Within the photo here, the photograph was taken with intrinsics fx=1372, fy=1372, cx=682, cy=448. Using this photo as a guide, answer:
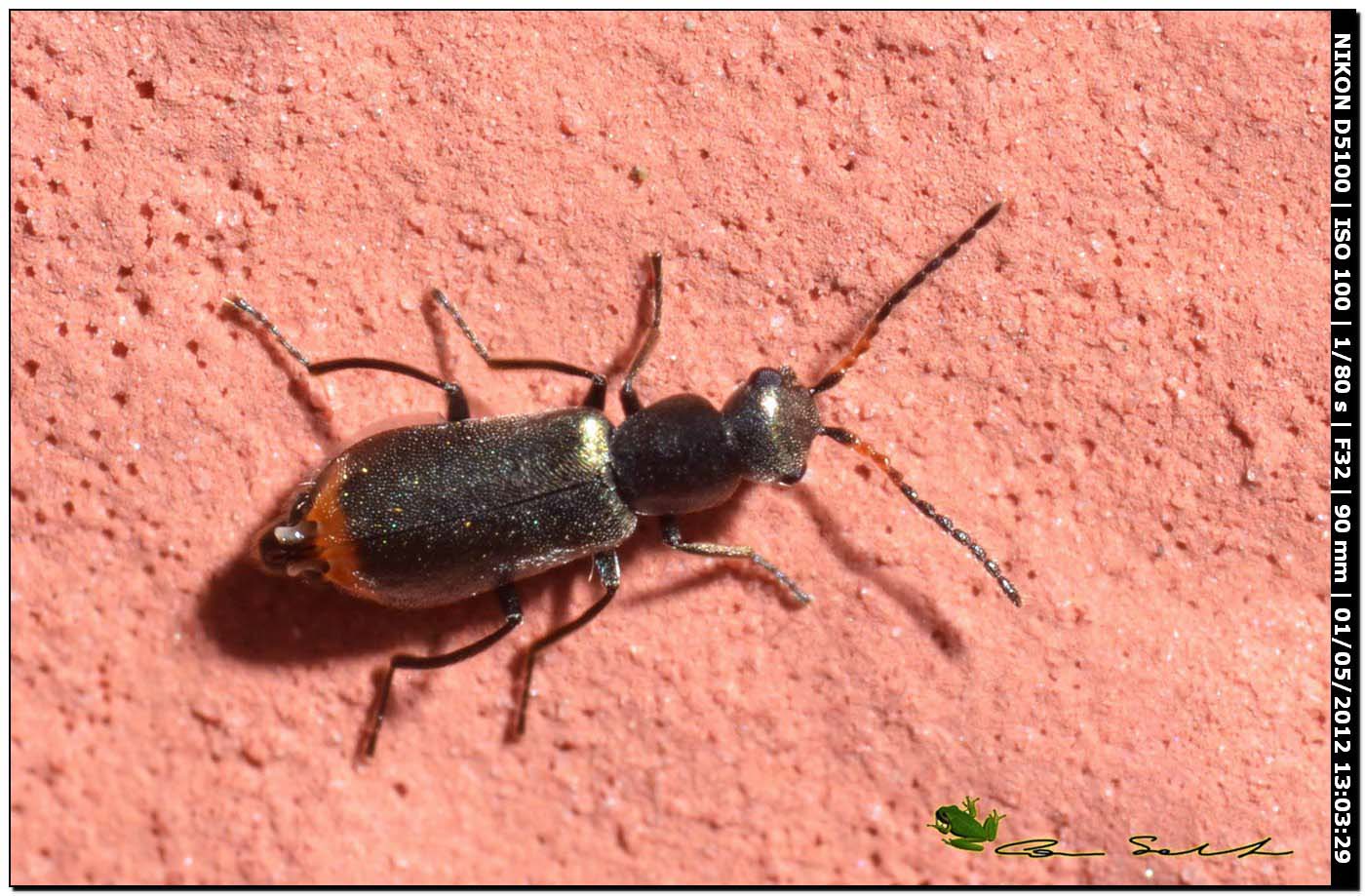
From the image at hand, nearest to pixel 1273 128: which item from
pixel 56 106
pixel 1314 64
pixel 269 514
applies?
pixel 1314 64

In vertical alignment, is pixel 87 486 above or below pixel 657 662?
above

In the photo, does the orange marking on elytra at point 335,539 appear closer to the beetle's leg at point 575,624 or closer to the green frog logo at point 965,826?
the beetle's leg at point 575,624

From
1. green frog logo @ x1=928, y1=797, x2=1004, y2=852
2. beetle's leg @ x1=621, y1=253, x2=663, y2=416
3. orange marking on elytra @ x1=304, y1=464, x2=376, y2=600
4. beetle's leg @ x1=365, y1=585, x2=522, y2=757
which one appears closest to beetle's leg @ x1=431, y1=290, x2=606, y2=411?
beetle's leg @ x1=621, y1=253, x2=663, y2=416

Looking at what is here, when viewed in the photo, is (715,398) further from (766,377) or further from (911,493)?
(911,493)

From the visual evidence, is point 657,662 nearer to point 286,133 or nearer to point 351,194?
point 351,194

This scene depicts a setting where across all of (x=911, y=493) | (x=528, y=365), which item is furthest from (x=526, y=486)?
(x=911, y=493)
